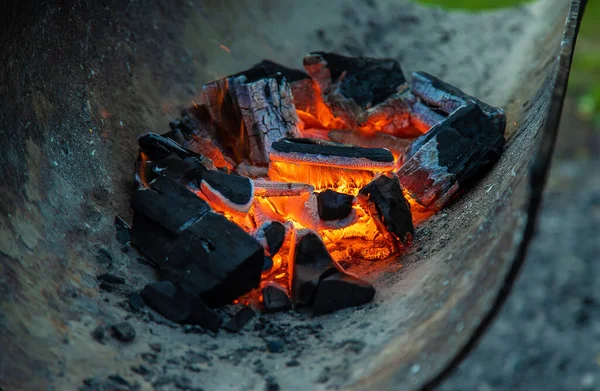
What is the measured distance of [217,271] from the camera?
1.83 metres

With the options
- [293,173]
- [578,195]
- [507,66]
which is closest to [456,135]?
[293,173]

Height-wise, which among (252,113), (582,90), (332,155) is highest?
(582,90)

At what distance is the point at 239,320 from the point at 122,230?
533 millimetres

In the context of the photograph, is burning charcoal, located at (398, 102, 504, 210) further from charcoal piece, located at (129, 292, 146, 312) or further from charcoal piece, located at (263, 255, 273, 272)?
charcoal piece, located at (129, 292, 146, 312)

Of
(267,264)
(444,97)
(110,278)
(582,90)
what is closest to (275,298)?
(267,264)

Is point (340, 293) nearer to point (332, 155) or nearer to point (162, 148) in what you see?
point (332, 155)

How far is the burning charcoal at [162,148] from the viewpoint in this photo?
89.2 inches

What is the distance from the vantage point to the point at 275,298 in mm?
1919

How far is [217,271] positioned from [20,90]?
85cm

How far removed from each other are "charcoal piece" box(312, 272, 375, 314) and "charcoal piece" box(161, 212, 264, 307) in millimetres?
205

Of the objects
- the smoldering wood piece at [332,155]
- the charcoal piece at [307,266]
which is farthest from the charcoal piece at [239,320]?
the smoldering wood piece at [332,155]

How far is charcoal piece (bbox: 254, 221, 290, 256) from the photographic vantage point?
2018 mm

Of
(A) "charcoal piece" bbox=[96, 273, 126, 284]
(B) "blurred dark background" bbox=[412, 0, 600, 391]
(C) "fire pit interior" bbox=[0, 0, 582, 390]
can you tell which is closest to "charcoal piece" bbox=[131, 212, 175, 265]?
(C) "fire pit interior" bbox=[0, 0, 582, 390]

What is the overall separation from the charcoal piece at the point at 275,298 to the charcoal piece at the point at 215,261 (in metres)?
0.04
